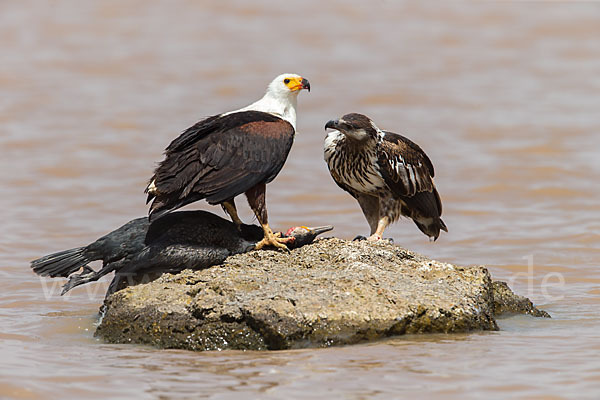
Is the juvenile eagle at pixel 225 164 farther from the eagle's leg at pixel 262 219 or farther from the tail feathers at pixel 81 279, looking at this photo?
the tail feathers at pixel 81 279

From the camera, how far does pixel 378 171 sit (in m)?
7.76

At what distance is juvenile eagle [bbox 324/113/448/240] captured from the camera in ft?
25.3

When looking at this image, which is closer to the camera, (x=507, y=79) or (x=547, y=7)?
(x=507, y=79)

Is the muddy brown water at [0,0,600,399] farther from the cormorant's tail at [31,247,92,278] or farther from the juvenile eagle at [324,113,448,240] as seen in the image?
the juvenile eagle at [324,113,448,240]

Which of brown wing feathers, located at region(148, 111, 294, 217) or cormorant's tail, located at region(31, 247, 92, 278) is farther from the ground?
brown wing feathers, located at region(148, 111, 294, 217)

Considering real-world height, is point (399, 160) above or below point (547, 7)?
below

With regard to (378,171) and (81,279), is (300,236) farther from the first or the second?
(81,279)

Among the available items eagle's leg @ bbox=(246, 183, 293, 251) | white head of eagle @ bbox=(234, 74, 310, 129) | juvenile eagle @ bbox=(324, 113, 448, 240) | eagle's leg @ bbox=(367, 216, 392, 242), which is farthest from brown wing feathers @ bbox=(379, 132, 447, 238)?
eagle's leg @ bbox=(246, 183, 293, 251)

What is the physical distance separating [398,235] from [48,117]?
754cm

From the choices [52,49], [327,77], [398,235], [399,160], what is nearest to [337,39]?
[327,77]

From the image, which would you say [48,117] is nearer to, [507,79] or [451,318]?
[507,79]

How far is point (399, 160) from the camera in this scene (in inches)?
309

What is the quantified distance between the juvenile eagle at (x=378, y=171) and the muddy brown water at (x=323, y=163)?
1.41 m

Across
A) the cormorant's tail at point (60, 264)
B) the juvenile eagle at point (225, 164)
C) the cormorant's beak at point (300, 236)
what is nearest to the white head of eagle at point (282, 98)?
the juvenile eagle at point (225, 164)
